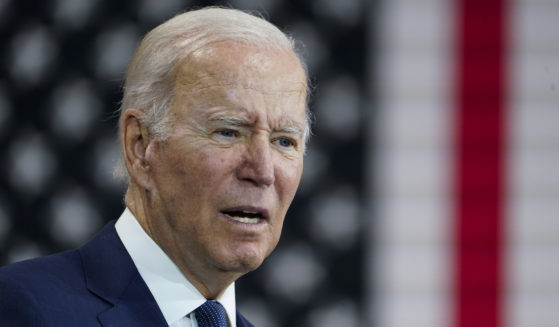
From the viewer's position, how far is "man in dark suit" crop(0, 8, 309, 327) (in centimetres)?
160

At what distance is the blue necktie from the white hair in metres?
0.28

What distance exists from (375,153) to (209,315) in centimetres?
173

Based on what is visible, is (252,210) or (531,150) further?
(531,150)

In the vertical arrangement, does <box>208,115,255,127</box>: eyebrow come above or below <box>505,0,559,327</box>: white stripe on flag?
above

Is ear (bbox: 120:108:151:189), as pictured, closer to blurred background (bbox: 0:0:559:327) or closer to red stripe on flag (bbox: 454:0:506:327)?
blurred background (bbox: 0:0:559:327)

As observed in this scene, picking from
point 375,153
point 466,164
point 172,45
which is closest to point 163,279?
point 172,45

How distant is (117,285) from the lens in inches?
62.6

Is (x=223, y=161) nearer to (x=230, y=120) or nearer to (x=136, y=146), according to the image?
(x=230, y=120)

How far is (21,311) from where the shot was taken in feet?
4.75

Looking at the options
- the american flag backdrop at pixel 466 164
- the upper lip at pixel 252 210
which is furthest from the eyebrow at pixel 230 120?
the american flag backdrop at pixel 466 164

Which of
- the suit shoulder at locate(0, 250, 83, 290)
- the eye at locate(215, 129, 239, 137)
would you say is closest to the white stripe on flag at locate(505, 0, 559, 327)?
the eye at locate(215, 129, 239, 137)

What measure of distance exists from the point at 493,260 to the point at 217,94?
2.02 m

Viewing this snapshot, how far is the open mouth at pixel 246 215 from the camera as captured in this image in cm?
162

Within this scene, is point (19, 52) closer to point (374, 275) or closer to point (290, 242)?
point (290, 242)
